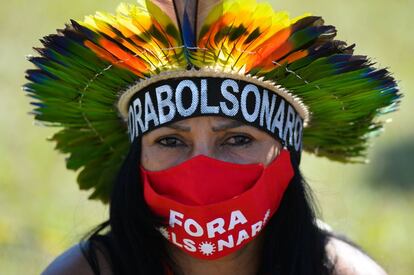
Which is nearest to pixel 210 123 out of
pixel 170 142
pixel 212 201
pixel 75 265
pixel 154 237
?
pixel 170 142

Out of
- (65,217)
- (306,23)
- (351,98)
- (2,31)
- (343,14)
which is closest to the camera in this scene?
(306,23)

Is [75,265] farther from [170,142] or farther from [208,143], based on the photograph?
[208,143]

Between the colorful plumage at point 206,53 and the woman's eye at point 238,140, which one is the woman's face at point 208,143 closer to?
the woman's eye at point 238,140

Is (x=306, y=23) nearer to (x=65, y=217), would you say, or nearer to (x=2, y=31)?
(x=65, y=217)

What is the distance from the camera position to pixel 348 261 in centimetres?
419

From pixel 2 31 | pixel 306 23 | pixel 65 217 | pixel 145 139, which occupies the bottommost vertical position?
pixel 65 217

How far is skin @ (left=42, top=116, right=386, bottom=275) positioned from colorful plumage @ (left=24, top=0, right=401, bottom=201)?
204 mm

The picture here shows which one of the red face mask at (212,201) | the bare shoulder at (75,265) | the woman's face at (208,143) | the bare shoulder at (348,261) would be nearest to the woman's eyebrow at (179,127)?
the woman's face at (208,143)

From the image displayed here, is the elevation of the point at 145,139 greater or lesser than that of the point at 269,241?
greater

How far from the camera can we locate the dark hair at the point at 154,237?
3.94 meters

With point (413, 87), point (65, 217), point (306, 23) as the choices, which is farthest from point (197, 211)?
point (413, 87)

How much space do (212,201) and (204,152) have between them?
17 centimetres

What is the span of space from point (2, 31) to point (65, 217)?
4.49 m

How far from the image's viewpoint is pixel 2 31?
35.3 feet
